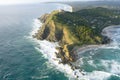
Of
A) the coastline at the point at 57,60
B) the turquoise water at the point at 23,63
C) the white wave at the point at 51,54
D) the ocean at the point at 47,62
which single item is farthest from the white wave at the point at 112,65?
the turquoise water at the point at 23,63

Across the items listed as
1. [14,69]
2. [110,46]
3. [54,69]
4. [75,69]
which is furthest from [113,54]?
[14,69]

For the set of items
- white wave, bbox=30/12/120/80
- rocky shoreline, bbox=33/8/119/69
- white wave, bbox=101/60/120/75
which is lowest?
white wave, bbox=101/60/120/75

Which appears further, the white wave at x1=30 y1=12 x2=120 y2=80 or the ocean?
the ocean

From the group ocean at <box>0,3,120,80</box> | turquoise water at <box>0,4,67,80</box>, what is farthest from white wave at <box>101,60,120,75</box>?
turquoise water at <box>0,4,67,80</box>

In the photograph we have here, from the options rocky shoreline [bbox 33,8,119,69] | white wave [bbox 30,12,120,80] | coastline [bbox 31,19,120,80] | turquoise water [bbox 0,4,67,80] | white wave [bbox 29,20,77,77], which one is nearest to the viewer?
white wave [bbox 30,12,120,80]

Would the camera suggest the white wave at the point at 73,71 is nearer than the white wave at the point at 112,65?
Yes

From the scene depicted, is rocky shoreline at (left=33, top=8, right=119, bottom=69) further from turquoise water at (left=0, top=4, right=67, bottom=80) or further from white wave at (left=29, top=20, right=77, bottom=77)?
turquoise water at (left=0, top=4, right=67, bottom=80)

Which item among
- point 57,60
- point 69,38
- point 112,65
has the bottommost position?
point 112,65

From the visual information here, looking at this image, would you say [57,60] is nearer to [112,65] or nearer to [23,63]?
[23,63]

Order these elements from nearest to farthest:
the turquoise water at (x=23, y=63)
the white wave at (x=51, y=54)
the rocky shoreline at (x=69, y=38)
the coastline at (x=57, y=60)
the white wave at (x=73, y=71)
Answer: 1. the white wave at (x=73, y=71)
2. the turquoise water at (x=23, y=63)
3. the coastline at (x=57, y=60)
4. the white wave at (x=51, y=54)
5. the rocky shoreline at (x=69, y=38)

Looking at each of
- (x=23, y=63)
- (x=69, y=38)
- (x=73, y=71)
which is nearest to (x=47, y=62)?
(x=23, y=63)

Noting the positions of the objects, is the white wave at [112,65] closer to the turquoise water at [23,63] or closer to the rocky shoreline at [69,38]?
the rocky shoreline at [69,38]
